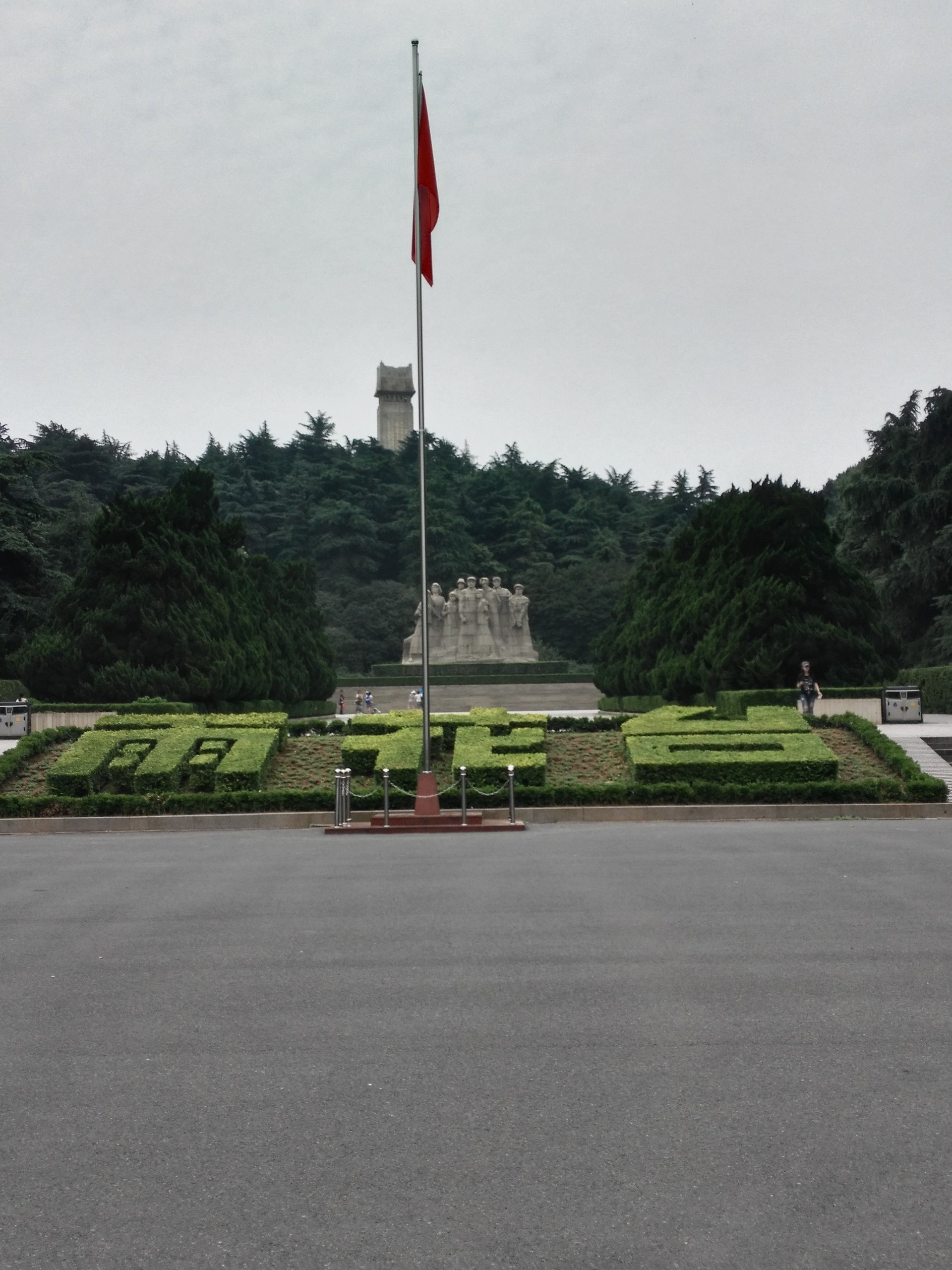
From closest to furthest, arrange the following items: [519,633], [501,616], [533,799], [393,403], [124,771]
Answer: [533,799], [124,771], [501,616], [519,633], [393,403]

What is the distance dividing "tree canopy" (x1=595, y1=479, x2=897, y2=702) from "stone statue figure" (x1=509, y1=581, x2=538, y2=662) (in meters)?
28.5

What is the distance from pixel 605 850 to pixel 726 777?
696 cm

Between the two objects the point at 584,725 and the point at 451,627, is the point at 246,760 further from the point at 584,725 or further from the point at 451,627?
the point at 451,627

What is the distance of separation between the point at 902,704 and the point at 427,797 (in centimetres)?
1750

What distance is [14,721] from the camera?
104 feet

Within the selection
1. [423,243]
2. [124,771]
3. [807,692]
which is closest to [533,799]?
[124,771]

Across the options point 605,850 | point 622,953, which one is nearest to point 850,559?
point 605,850

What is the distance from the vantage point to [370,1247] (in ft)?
12.9

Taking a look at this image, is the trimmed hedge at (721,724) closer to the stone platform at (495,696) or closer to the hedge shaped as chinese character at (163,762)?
the hedge shaped as chinese character at (163,762)

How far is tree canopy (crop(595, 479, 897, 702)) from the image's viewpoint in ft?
112

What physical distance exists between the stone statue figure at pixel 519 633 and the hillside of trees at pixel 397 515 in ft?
38.8

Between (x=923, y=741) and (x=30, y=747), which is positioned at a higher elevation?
(x=30, y=747)

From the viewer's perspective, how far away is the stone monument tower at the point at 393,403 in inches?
4943

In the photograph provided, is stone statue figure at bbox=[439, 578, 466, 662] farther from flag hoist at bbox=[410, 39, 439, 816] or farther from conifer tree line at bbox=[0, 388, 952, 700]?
flag hoist at bbox=[410, 39, 439, 816]
